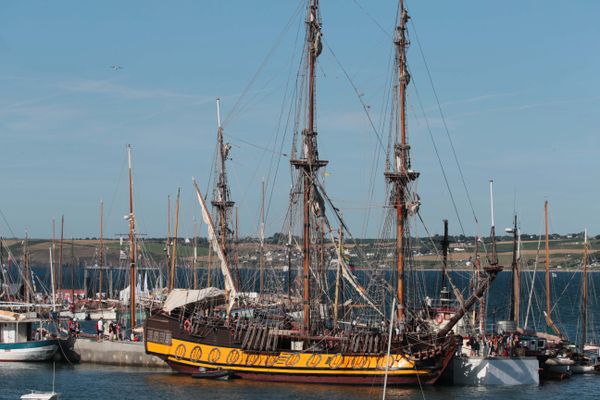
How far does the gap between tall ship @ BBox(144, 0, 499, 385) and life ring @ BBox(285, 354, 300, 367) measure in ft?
0.22

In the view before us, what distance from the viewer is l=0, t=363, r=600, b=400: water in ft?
232

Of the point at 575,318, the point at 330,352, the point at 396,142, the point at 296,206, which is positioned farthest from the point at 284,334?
the point at 575,318

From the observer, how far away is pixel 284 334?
254ft

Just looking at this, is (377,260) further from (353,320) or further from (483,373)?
(483,373)

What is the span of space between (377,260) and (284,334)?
10867mm

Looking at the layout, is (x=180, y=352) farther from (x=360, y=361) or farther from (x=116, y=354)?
(x=360, y=361)

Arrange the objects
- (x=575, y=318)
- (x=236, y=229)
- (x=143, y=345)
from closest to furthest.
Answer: (x=143, y=345)
(x=236, y=229)
(x=575, y=318)

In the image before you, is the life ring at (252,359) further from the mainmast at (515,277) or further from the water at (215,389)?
the mainmast at (515,277)

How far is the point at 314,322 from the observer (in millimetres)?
78812

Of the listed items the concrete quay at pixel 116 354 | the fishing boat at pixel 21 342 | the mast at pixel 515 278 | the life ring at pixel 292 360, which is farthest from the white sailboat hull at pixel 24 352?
the mast at pixel 515 278

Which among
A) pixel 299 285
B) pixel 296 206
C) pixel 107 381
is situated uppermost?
pixel 296 206

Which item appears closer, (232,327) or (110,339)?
(232,327)

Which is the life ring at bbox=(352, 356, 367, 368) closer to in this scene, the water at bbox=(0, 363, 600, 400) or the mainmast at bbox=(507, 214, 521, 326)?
the water at bbox=(0, 363, 600, 400)

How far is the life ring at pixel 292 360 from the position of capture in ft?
250
